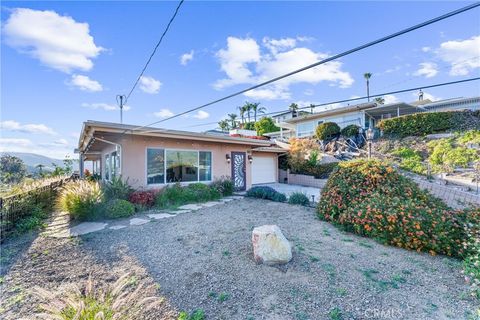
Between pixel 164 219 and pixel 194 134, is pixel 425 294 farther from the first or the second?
pixel 194 134

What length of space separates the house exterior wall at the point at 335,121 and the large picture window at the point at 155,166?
19263 millimetres

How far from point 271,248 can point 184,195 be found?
593 centimetres

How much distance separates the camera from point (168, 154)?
30.9 feet

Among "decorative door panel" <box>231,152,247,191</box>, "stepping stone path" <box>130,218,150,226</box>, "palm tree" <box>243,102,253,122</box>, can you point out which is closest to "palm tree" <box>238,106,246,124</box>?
"palm tree" <box>243,102,253,122</box>

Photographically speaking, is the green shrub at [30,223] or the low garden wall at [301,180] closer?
the green shrub at [30,223]

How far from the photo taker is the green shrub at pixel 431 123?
15.8 metres

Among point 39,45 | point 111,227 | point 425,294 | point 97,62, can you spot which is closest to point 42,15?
point 39,45

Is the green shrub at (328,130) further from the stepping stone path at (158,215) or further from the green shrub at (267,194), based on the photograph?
the stepping stone path at (158,215)

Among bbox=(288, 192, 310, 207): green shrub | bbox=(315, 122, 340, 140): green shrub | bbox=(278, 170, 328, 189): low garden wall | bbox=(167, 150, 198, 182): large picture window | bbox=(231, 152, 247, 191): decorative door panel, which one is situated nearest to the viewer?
bbox=(288, 192, 310, 207): green shrub

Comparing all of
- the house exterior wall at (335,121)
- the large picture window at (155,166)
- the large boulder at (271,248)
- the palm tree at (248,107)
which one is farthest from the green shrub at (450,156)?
the palm tree at (248,107)

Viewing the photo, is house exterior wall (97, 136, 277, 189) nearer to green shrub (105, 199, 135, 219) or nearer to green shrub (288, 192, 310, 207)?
green shrub (105, 199, 135, 219)

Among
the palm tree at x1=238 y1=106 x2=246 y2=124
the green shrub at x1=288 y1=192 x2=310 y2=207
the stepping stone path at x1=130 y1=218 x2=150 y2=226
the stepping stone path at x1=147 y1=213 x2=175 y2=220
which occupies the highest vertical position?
the palm tree at x1=238 y1=106 x2=246 y2=124

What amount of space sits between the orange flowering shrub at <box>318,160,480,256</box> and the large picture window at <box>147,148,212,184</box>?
5720 millimetres

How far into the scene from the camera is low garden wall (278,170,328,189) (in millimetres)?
14121
